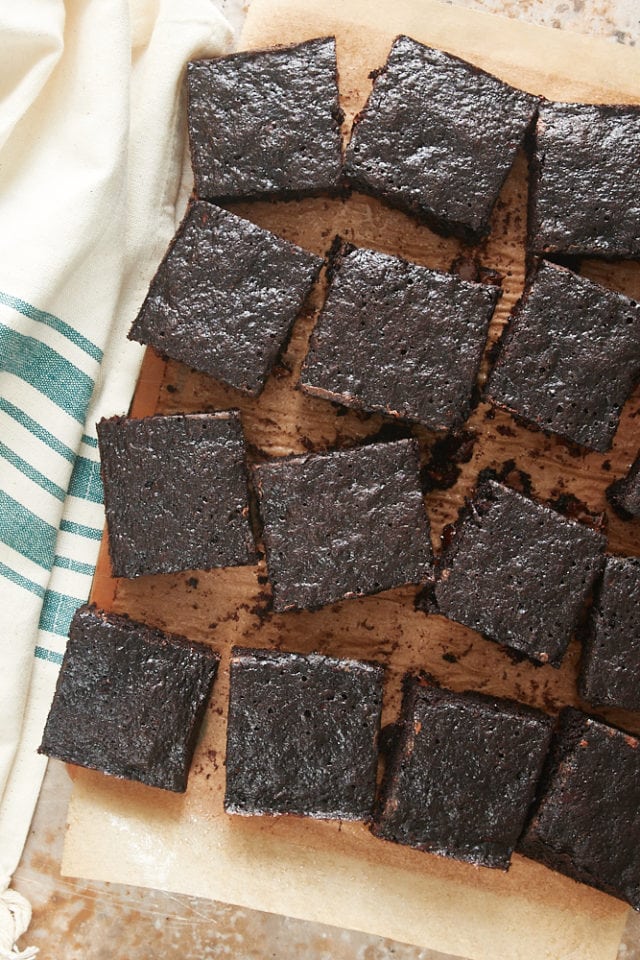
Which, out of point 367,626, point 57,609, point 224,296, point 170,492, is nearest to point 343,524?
point 367,626

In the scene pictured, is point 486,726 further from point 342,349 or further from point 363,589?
point 342,349

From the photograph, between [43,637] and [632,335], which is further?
[43,637]

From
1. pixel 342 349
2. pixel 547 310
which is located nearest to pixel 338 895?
pixel 342 349

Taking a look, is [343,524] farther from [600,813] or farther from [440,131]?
[440,131]

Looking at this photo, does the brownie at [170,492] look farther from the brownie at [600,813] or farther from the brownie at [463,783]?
the brownie at [600,813]

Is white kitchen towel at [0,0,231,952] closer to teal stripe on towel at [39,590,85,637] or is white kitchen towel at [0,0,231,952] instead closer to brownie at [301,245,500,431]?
teal stripe on towel at [39,590,85,637]

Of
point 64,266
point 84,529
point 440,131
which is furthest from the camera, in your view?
point 84,529

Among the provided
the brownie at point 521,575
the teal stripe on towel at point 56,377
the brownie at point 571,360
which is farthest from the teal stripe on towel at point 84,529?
the brownie at point 571,360
